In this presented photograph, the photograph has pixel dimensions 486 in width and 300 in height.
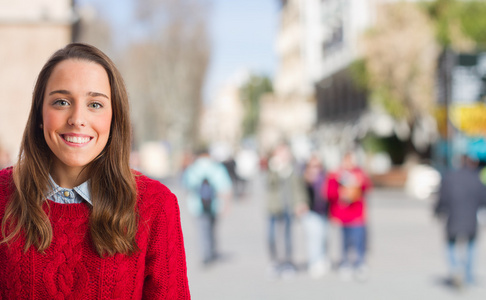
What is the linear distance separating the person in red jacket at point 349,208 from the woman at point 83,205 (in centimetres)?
781

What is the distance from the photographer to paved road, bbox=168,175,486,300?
8697 mm

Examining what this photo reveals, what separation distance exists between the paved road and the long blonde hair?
6.54 meters

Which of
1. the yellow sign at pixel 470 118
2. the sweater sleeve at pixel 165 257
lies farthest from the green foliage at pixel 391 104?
the sweater sleeve at pixel 165 257

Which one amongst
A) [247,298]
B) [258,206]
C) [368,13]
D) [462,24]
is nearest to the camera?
[247,298]

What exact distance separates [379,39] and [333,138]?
20.4 meters

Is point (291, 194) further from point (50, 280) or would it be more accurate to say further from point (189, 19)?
point (189, 19)

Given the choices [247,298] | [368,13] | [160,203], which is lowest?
[247,298]

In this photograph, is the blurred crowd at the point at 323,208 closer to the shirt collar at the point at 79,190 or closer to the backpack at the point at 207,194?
the backpack at the point at 207,194

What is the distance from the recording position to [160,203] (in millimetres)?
2020

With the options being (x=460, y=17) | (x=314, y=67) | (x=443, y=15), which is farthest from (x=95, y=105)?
(x=314, y=67)

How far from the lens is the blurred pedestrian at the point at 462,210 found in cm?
908

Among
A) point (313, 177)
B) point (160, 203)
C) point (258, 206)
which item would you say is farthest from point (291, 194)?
point (258, 206)

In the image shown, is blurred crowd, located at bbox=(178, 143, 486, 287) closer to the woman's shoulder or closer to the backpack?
the backpack

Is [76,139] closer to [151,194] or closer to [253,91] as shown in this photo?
[151,194]
